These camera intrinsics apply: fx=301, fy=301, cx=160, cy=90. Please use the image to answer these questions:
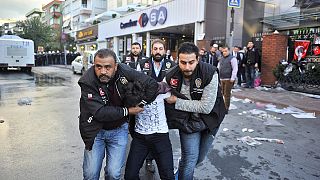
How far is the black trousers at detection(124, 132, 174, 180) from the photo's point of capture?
2689mm

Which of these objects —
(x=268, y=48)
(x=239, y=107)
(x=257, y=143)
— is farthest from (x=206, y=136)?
(x=268, y=48)

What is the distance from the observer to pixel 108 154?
280cm

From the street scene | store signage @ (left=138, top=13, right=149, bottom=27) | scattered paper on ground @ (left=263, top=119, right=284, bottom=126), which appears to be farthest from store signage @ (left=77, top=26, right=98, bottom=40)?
scattered paper on ground @ (left=263, top=119, right=284, bottom=126)

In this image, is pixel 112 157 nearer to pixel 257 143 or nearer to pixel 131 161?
pixel 131 161

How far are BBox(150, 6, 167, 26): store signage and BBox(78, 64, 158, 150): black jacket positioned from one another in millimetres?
18832

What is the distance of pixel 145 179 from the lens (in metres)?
3.67

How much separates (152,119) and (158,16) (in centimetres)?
1986

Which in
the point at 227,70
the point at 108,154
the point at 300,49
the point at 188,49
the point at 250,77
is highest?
the point at 300,49

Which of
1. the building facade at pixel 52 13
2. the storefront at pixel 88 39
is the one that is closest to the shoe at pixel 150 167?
the storefront at pixel 88 39

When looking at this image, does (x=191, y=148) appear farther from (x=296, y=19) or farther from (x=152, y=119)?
(x=296, y=19)

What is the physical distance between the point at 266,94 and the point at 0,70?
72.4ft

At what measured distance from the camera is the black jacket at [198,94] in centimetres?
275

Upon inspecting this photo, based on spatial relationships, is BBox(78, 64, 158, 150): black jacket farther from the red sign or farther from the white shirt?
the red sign

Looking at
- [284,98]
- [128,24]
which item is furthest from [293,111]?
[128,24]
